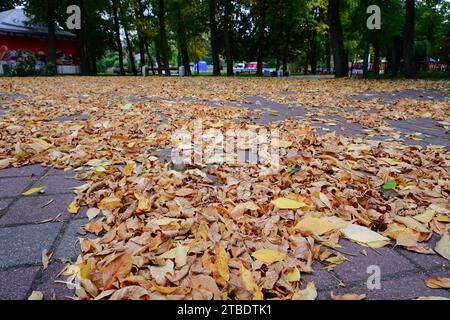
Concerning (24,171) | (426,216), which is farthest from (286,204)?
(24,171)

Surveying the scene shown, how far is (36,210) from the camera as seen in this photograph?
6.52ft

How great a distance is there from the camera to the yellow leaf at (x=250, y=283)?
4.18 feet

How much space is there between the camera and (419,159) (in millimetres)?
2783

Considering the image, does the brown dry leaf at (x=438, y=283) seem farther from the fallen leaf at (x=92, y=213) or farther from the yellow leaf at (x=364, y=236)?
the fallen leaf at (x=92, y=213)

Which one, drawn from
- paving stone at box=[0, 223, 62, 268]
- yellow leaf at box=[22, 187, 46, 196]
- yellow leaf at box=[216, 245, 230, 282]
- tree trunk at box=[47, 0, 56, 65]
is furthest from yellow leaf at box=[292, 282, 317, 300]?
tree trunk at box=[47, 0, 56, 65]

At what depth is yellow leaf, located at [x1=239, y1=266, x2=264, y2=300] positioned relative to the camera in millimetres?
1274

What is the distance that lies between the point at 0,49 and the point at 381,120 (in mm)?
30180

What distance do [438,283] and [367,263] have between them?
0.92 ft

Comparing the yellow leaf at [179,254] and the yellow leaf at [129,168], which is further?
the yellow leaf at [129,168]

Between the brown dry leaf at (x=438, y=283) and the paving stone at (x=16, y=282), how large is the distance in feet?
5.45

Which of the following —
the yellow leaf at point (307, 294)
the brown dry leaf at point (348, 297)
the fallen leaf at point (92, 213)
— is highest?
the fallen leaf at point (92, 213)

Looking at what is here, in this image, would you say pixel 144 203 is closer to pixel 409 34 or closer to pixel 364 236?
pixel 364 236

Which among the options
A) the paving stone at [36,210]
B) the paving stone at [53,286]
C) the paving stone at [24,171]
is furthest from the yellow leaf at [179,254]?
the paving stone at [24,171]

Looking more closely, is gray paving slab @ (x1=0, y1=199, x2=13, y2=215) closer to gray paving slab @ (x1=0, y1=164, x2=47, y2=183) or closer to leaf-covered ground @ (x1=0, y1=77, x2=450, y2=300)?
leaf-covered ground @ (x1=0, y1=77, x2=450, y2=300)
